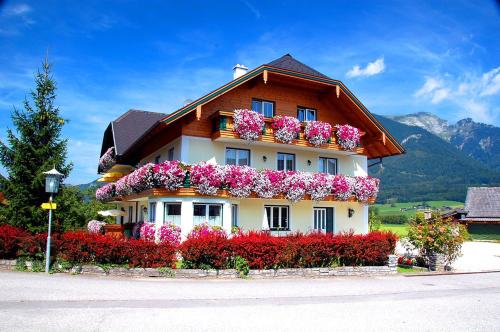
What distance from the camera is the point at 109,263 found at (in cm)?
1541

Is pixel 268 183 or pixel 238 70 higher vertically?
pixel 238 70

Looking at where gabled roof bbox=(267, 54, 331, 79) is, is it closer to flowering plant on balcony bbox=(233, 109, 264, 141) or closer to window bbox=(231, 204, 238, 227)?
flowering plant on balcony bbox=(233, 109, 264, 141)

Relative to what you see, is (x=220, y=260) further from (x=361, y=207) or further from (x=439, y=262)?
(x=361, y=207)

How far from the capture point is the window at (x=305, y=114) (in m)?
25.3

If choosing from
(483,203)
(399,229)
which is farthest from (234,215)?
(483,203)

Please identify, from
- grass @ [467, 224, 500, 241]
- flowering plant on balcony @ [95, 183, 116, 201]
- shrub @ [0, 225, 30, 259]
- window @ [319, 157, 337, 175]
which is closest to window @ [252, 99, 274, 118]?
window @ [319, 157, 337, 175]

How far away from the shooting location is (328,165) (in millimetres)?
26125

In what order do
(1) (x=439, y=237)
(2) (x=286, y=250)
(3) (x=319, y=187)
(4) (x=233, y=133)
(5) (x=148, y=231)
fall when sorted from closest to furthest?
(2) (x=286, y=250), (1) (x=439, y=237), (5) (x=148, y=231), (4) (x=233, y=133), (3) (x=319, y=187)

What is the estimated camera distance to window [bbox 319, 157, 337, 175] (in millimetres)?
25800

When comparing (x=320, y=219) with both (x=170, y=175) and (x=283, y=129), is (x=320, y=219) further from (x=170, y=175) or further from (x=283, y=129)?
(x=170, y=175)

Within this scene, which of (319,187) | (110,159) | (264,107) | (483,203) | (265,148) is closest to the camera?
(319,187)

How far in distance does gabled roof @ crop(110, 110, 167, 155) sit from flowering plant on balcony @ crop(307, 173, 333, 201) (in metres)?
10.9

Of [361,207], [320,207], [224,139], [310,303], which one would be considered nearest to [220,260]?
[310,303]

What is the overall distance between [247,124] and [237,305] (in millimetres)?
11751
